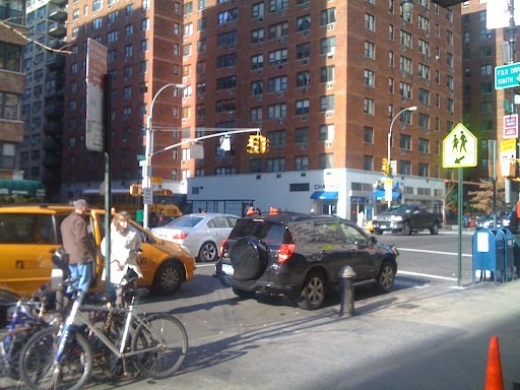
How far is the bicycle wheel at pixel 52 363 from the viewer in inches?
198

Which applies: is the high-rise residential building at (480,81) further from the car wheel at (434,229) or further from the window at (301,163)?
the car wheel at (434,229)

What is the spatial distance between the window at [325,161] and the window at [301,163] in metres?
1.64

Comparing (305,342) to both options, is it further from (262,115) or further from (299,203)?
(262,115)

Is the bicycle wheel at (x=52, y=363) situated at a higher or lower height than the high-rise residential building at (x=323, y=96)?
lower

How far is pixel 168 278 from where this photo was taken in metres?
10.9

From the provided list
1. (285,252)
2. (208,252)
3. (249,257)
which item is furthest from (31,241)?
(208,252)

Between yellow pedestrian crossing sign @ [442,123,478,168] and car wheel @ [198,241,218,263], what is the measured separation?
7.08m

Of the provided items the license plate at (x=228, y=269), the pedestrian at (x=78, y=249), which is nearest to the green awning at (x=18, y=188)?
the license plate at (x=228, y=269)

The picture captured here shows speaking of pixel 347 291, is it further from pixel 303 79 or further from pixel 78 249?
pixel 303 79

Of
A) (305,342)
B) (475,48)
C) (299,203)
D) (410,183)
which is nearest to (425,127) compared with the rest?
(410,183)

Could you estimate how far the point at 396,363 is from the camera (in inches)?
254

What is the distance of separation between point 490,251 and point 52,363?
999cm

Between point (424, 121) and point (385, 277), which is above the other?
point (424, 121)

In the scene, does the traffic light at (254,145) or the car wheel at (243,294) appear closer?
the car wheel at (243,294)
